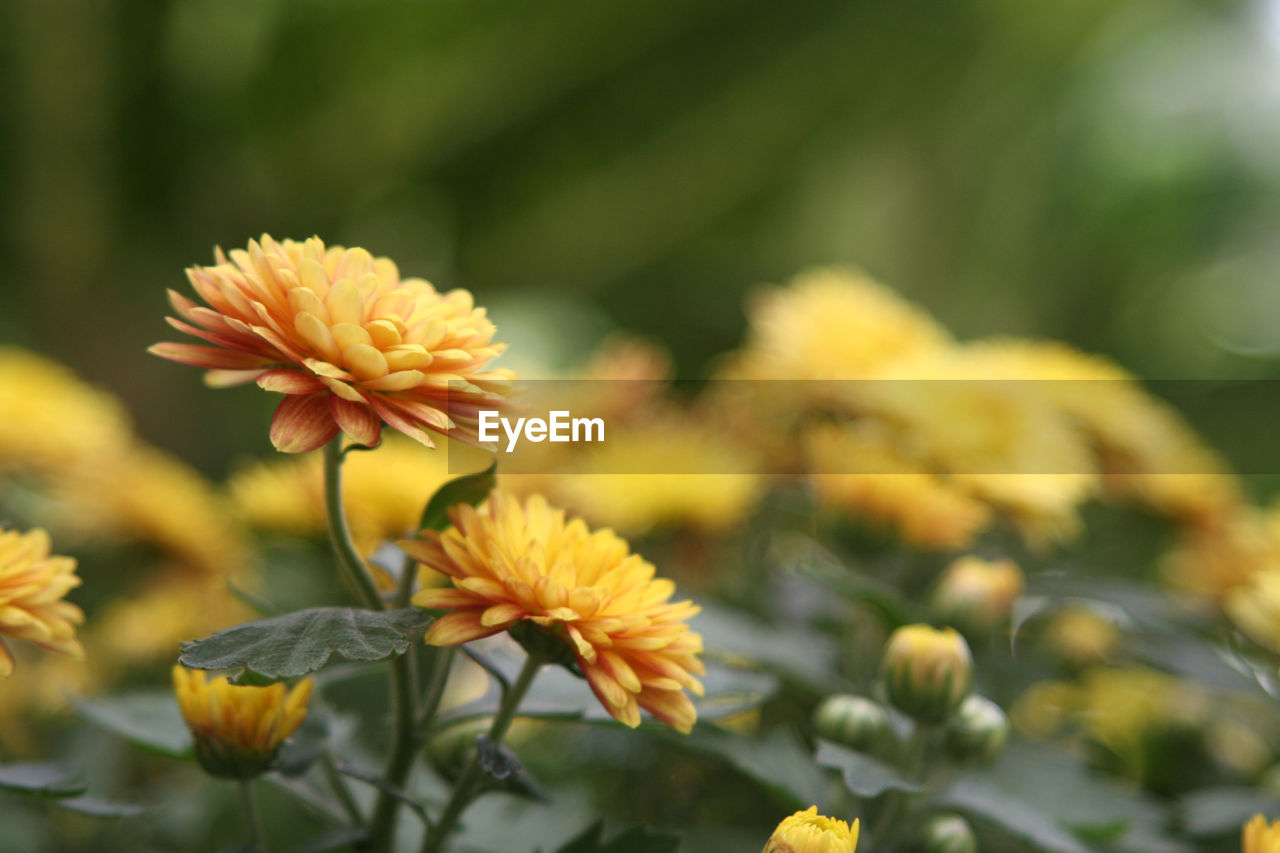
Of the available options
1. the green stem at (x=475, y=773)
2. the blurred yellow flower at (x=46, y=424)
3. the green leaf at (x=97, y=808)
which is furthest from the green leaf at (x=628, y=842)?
the blurred yellow flower at (x=46, y=424)

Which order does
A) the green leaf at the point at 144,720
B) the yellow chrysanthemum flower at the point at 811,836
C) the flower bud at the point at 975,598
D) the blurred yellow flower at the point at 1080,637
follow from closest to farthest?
the yellow chrysanthemum flower at the point at 811,836, the green leaf at the point at 144,720, the flower bud at the point at 975,598, the blurred yellow flower at the point at 1080,637

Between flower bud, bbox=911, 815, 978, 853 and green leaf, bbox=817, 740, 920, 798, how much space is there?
0.03 metres

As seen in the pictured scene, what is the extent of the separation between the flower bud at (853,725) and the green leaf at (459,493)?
0.61 feet

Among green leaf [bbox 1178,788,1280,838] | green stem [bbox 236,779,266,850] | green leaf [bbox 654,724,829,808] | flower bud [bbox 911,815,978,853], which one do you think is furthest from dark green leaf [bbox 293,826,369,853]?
green leaf [bbox 1178,788,1280,838]

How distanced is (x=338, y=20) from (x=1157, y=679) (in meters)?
2.05

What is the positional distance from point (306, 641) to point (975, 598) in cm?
34

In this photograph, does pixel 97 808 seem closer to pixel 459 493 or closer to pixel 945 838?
pixel 459 493

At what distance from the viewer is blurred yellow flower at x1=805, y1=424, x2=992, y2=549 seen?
1.77 feet

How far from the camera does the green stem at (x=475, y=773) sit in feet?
1.03

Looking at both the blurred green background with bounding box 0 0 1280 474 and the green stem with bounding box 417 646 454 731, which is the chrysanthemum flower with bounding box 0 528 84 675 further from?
the blurred green background with bounding box 0 0 1280 474

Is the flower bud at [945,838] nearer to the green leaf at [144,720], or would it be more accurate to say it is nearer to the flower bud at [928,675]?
the flower bud at [928,675]

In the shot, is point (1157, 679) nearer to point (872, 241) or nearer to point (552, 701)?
point (552, 701)

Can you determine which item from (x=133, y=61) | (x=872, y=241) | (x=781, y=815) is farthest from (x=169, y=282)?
(x=781, y=815)

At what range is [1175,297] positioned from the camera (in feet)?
8.23
